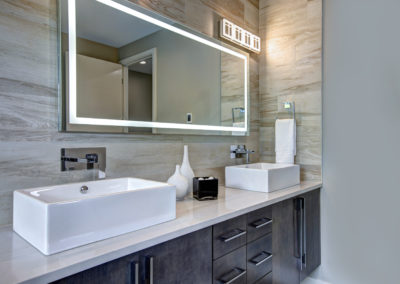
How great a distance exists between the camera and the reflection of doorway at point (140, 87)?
1.43 metres

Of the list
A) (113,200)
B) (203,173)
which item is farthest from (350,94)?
(113,200)

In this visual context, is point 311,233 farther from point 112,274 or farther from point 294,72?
point 112,274

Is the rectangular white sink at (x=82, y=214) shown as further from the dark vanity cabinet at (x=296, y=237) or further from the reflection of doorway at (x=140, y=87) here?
the dark vanity cabinet at (x=296, y=237)

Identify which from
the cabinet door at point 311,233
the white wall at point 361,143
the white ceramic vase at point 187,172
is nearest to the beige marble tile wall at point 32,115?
the white ceramic vase at point 187,172

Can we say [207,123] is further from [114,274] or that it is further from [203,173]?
[114,274]

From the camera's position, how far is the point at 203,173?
1.88 m

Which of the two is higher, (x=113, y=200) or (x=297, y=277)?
(x=113, y=200)

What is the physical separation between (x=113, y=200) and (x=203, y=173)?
106 cm

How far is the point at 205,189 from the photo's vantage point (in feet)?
4.74

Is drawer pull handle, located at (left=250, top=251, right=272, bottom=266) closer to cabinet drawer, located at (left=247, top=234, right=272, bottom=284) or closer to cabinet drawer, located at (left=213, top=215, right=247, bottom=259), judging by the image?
cabinet drawer, located at (left=247, top=234, right=272, bottom=284)

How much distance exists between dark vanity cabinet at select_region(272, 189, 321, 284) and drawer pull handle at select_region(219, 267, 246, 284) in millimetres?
365

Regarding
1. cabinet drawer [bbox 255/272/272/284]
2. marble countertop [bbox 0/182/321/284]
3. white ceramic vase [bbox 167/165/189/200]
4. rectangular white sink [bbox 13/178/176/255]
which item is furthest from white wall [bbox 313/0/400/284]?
rectangular white sink [bbox 13/178/176/255]

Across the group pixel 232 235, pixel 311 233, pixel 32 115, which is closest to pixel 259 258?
pixel 232 235

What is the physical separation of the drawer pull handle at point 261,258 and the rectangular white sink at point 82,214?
584 mm
